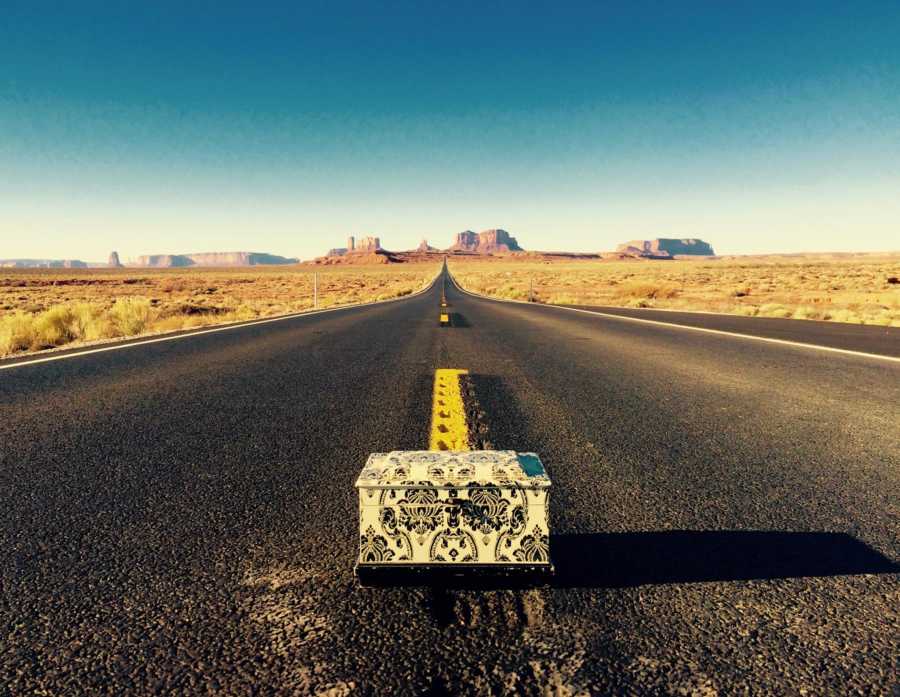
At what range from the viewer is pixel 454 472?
1796 millimetres

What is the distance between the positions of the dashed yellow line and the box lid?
1.23m

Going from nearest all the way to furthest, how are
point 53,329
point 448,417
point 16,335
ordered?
point 448,417 → point 16,335 → point 53,329

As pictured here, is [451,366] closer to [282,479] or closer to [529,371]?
[529,371]

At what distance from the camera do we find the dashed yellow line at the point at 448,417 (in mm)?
3301

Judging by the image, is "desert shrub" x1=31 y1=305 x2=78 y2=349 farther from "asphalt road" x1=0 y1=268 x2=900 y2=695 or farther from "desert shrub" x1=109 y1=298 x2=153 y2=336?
"asphalt road" x1=0 y1=268 x2=900 y2=695

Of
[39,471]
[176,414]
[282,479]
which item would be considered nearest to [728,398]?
[282,479]

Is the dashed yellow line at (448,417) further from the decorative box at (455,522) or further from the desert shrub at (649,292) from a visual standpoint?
the desert shrub at (649,292)

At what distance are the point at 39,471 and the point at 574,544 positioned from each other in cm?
302

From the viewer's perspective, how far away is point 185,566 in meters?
1.99

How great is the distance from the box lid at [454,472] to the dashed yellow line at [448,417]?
1230 millimetres

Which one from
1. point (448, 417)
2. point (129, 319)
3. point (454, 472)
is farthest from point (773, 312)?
point (129, 319)

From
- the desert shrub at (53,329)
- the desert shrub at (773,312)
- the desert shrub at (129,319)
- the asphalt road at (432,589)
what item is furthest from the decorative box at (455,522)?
the desert shrub at (773,312)

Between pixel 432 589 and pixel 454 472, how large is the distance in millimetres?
433

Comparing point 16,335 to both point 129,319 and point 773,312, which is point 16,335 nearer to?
point 129,319
